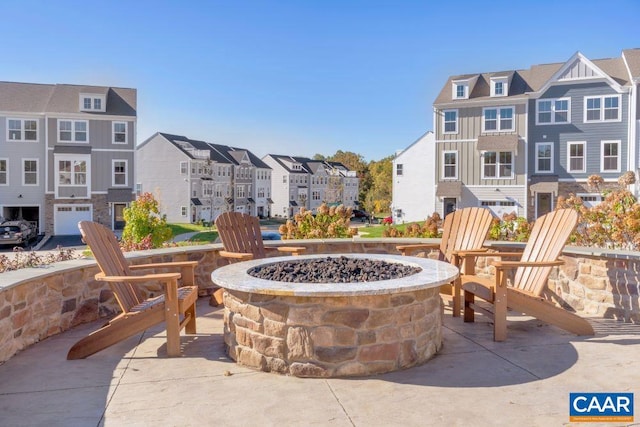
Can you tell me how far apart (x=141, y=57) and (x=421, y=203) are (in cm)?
2241

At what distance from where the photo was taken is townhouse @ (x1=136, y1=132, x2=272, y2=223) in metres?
41.9

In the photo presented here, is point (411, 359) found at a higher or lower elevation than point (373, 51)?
lower

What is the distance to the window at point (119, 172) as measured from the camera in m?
30.7

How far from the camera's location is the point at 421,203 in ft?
110

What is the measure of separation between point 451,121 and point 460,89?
1.72 meters

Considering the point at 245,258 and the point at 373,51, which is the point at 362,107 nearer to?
the point at 373,51

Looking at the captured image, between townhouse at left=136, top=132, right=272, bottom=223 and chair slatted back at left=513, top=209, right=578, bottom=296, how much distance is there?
119ft

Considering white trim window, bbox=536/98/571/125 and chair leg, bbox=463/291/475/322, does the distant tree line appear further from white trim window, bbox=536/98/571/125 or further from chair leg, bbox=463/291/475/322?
chair leg, bbox=463/291/475/322

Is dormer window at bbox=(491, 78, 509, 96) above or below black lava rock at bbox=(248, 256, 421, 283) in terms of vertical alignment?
above

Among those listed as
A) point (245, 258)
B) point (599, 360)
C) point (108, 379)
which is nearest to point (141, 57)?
point (245, 258)

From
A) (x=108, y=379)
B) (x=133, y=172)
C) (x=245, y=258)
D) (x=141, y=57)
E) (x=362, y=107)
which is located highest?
(x=362, y=107)

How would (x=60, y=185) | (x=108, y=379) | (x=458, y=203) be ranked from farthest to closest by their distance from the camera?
(x=60, y=185), (x=458, y=203), (x=108, y=379)

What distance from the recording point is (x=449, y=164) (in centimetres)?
2716

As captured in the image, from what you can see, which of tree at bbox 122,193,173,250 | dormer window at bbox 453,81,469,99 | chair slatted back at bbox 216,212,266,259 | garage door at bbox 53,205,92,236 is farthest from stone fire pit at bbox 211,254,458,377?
garage door at bbox 53,205,92,236
